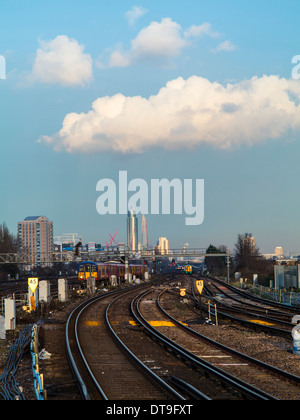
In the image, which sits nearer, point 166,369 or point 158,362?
point 166,369

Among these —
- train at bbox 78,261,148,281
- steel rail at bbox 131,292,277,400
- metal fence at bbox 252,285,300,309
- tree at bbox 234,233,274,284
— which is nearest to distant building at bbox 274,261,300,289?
metal fence at bbox 252,285,300,309

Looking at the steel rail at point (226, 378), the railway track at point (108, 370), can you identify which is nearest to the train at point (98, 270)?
the railway track at point (108, 370)

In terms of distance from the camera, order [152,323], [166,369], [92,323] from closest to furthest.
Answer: [166,369]
[152,323]
[92,323]

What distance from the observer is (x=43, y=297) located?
3025 centimetres

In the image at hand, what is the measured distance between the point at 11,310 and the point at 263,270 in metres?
58.7

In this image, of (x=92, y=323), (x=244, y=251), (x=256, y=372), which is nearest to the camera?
(x=256, y=372)

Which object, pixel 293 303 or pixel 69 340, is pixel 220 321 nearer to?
pixel 69 340

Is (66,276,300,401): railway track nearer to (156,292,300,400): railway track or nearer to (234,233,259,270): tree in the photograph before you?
(156,292,300,400): railway track

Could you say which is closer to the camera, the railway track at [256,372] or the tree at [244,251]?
the railway track at [256,372]

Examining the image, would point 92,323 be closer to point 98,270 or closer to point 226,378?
point 226,378

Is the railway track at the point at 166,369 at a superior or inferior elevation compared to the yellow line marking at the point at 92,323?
superior

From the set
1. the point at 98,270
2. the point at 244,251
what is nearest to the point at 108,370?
the point at 98,270

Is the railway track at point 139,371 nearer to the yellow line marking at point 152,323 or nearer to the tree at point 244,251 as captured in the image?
the yellow line marking at point 152,323
